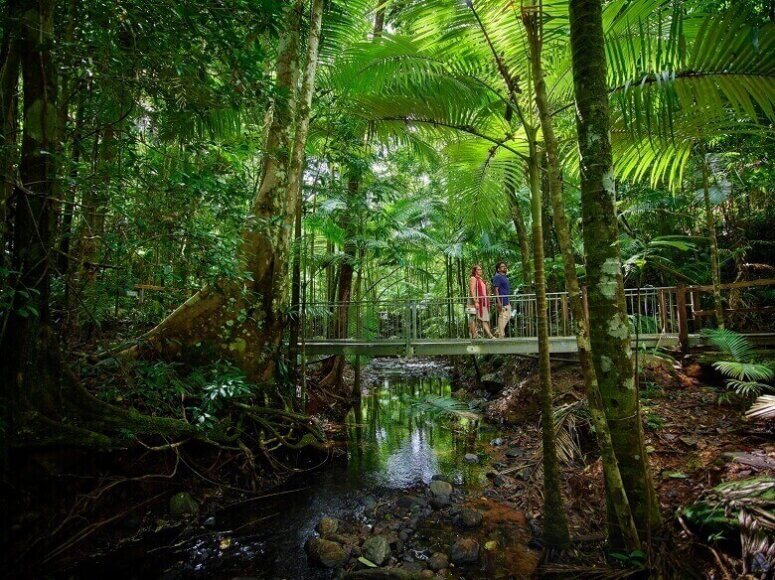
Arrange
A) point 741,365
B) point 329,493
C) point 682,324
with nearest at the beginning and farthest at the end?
point 329,493
point 741,365
point 682,324

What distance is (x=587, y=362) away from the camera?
298 cm

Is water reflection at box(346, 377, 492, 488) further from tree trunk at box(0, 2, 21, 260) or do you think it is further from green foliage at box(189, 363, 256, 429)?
tree trunk at box(0, 2, 21, 260)

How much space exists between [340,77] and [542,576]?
5.62m

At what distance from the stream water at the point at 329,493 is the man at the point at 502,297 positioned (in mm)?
2095

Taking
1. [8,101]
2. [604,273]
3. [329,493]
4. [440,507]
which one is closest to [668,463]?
[440,507]

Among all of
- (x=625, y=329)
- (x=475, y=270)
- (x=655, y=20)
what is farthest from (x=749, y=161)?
(x=625, y=329)

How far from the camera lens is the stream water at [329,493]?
12.5 feet

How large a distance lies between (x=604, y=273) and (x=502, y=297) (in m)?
5.53

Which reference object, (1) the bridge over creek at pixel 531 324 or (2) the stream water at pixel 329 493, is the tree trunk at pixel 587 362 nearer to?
(2) the stream water at pixel 329 493

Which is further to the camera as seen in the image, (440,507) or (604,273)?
(440,507)

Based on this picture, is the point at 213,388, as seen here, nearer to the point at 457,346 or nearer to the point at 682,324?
the point at 457,346

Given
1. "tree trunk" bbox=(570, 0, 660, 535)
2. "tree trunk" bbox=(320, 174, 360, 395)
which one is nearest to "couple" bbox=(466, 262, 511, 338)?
"tree trunk" bbox=(320, 174, 360, 395)

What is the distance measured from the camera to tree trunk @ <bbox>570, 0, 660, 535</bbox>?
2859 mm

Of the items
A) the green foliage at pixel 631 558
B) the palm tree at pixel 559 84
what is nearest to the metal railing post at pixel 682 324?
the palm tree at pixel 559 84
